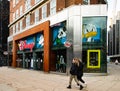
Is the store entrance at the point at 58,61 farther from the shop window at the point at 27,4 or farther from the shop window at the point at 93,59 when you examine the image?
the shop window at the point at 27,4

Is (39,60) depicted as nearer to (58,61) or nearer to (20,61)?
(58,61)

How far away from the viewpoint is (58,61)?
1299 inches

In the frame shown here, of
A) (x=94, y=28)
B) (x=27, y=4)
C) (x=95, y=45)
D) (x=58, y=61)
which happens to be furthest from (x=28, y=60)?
(x=94, y=28)

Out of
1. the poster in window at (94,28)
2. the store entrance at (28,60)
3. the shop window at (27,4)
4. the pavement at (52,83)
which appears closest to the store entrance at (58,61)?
the poster in window at (94,28)

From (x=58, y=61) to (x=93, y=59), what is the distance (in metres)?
5.39

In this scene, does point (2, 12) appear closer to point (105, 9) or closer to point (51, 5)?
point (51, 5)

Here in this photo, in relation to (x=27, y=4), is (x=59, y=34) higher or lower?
lower

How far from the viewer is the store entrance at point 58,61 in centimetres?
3141

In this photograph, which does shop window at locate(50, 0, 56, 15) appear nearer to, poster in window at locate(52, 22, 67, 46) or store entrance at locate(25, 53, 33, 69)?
poster in window at locate(52, 22, 67, 46)

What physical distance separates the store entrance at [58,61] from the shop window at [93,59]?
10.5ft

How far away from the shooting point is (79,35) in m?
28.6

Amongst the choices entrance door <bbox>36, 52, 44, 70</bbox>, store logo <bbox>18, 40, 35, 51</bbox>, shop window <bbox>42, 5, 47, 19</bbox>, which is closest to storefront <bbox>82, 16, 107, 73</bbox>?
shop window <bbox>42, 5, 47, 19</bbox>

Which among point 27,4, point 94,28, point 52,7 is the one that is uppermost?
point 27,4

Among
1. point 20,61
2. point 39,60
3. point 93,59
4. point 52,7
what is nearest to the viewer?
point 93,59
